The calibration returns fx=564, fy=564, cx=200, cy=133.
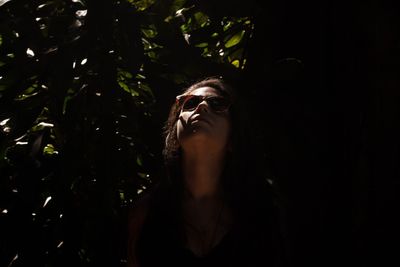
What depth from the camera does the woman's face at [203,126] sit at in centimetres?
131

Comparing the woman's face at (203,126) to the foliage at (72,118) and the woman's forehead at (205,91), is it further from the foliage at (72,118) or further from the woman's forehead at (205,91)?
→ the foliage at (72,118)

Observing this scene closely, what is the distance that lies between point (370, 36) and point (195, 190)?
2.25 ft

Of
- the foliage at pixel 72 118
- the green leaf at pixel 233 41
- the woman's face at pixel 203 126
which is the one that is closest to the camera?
the woman's face at pixel 203 126

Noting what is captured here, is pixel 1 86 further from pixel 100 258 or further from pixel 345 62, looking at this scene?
pixel 345 62

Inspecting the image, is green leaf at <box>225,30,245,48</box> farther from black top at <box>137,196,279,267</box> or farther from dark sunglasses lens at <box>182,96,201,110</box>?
black top at <box>137,196,279,267</box>

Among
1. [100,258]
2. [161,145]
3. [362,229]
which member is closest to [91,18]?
[161,145]

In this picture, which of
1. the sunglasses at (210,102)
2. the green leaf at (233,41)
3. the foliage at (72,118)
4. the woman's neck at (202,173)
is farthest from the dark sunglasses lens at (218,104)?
the green leaf at (233,41)

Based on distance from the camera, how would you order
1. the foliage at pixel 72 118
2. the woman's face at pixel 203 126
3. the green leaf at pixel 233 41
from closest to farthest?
the woman's face at pixel 203 126 → the foliage at pixel 72 118 → the green leaf at pixel 233 41

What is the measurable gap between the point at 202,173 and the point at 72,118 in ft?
1.37

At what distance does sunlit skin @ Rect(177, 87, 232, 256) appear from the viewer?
4.31 feet

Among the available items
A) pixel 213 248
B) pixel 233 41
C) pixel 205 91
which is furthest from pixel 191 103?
pixel 233 41

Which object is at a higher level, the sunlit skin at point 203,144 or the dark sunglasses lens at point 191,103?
the dark sunglasses lens at point 191,103

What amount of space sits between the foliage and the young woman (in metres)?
0.20

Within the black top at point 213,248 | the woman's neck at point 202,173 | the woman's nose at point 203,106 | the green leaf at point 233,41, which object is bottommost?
the black top at point 213,248
